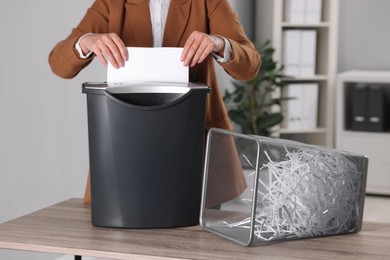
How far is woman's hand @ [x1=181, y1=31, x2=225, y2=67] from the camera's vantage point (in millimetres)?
1429

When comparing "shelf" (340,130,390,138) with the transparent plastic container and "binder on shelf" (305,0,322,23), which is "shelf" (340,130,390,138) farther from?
the transparent plastic container

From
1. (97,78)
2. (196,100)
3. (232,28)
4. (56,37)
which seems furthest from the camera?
A: (97,78)

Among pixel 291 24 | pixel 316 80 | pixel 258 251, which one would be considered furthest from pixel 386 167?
pixel 258 251

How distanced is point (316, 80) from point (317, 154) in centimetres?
390

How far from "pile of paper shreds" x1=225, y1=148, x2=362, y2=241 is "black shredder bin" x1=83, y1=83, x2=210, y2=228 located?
0.14 m

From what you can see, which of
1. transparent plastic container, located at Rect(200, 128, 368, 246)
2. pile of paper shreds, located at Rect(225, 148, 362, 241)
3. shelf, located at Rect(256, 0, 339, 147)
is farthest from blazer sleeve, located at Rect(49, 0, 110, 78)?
shelf, located at Rect(256, 0, 339, 147)

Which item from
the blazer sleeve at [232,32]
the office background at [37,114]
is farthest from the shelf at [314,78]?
the blazer sleeve at [232,32]

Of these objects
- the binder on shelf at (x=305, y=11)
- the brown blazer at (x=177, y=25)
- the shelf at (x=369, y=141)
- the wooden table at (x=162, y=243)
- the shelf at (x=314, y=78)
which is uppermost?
the binder on shelf at (x=305, y=11)

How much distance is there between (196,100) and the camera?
144 cm

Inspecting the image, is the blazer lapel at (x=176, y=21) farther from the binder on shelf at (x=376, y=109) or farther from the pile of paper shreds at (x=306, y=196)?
the binder on shelf at (x=376, y=109)

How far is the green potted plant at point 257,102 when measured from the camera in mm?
4742

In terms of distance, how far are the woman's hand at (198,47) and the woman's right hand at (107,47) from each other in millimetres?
119

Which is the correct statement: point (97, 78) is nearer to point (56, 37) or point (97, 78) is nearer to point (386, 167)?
point (56, 37)

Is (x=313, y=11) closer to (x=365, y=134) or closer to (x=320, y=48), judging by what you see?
(x=320, y=48)
